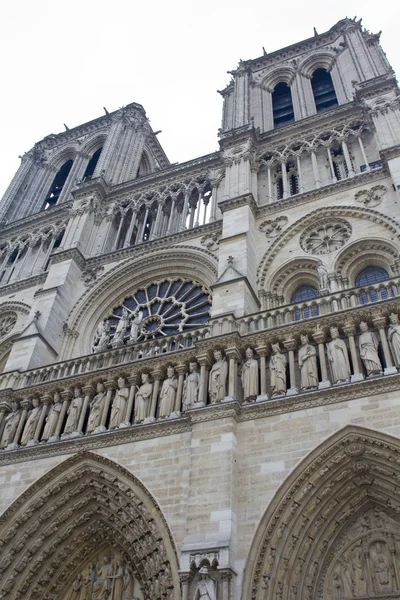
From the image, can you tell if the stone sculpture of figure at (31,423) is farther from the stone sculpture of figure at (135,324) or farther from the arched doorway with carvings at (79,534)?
the stone sculpture of figure at (135,324)

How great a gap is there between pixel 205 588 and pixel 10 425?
5.87 m

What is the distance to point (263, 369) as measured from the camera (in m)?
9.96

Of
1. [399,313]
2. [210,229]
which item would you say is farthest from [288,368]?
[210,229]

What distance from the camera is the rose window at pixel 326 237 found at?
13.2 m

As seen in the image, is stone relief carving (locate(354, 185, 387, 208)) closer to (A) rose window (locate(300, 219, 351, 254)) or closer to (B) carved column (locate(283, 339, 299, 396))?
(A) rose window (locate(300, 219, 351, 254))

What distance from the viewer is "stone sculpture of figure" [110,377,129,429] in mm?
10430

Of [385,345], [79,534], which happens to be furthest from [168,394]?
[385,345]

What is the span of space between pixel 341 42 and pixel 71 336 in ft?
49.0

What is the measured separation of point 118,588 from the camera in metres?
9.19

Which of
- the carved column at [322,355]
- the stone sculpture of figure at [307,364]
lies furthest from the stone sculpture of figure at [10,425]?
the carved column at [322,355]

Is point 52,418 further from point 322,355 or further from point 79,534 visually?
Result: point 322,355

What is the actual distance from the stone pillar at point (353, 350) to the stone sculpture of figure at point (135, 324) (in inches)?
209

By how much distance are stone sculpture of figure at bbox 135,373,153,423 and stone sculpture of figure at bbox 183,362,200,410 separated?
0.77 m

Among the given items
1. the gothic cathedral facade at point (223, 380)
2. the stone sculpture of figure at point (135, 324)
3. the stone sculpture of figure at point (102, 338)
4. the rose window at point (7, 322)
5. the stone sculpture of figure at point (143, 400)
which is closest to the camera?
the gothic cathedral facade at point (223, 380)
